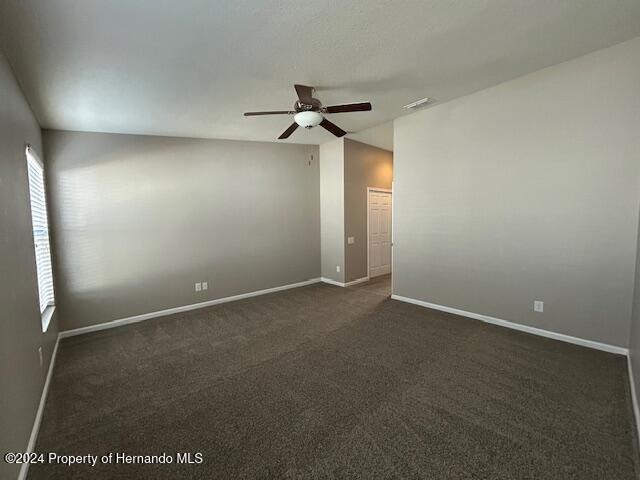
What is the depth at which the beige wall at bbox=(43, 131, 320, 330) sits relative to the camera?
12.4 ft

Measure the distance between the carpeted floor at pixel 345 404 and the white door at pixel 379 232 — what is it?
280 centimetres

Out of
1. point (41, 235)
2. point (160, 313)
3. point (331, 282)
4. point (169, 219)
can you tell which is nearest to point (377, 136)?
point (331, 282)

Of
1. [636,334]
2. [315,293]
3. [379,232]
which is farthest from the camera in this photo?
[379,232]

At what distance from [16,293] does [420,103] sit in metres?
4.37

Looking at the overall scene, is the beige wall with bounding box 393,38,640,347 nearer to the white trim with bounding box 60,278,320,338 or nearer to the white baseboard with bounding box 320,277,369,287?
the white baseboard with bounding box 320,277,369,287

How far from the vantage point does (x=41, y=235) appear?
3.24m

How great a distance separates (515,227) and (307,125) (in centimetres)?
270

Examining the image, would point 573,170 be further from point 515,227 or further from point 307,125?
point 307,125

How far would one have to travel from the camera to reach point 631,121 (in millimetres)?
2688

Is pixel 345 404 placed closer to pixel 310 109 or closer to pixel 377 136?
pixel 310 109

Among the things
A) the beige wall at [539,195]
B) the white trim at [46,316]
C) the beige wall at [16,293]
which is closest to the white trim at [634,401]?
the beige wall at [539,195]

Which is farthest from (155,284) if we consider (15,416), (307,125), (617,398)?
(617,398)

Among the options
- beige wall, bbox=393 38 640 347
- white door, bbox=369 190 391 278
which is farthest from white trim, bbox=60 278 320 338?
beige wall, bbox=393 38 640 347

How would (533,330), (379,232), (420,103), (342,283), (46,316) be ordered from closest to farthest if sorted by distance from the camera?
(46,316) < (533,330) < (420,103) < (342,283) < (379,232)
